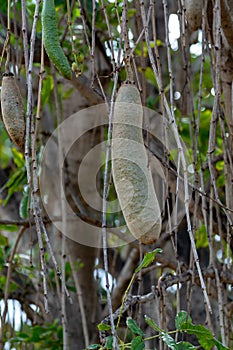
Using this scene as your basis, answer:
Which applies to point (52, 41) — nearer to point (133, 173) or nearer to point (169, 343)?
point (133, 173)

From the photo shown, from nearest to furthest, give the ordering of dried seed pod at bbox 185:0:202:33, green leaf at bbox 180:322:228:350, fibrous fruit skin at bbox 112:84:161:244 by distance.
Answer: fibrous fruit skin at bbox 112:84:161:244, green leaf at bbox 180:322:228:350, dried seed pod at bbox 185:0:202:33

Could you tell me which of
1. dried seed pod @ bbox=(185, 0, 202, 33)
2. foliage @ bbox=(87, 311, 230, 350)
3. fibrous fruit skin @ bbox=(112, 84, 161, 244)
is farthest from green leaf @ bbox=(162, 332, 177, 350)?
dried seed pod @ bbox=(185, 0, 202, 33)

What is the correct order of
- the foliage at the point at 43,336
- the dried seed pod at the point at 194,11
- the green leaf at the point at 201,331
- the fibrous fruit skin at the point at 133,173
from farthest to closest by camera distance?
1. the foliage at the point at 43,336
2. the dried seed pod at the point at 194,11
3. the green leaf at the point at 201,331
4. the fibrous fruit skin at the point at 133,173

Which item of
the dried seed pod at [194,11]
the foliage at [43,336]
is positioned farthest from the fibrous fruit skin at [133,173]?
the foliage at [43,336]

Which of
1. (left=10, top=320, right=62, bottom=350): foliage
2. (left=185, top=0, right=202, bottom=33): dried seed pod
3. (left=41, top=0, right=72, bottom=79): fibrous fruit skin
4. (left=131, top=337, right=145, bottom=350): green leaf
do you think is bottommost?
(left=10, top=320, right=62, bottom=350): foliage

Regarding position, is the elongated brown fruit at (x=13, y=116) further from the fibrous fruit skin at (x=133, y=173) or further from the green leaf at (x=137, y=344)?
the green leaf at (x=137, y=344)

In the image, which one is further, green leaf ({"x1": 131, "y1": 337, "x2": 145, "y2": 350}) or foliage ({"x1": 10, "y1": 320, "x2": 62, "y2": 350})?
foliage ({"x1": 10, "y1": 320, "x2": 62, "y2": 350})

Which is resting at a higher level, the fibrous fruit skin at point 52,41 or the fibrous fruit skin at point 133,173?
the fibrous fruit skin at point 52,41

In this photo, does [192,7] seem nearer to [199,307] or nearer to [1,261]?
[1,261]

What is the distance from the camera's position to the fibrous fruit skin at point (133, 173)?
0.69 metres

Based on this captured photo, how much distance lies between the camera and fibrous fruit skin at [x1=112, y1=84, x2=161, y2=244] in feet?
2.25

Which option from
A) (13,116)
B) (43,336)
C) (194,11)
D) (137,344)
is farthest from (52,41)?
(43,336)

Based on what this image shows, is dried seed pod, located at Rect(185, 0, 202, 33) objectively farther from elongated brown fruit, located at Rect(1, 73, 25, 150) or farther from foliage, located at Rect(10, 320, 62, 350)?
foliage, located at Rect(10, 320, 62, 350)

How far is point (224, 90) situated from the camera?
4.15 feet
